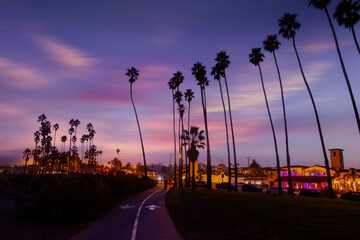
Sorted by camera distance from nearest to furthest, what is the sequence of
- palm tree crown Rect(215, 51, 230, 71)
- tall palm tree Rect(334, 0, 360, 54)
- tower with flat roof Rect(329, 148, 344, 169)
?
tall palm tree Rect(334, 0, 360, 54)
palm tree crown Rect(215, 51, 230, 71)
tower with flat roof Rect(329, 148, 344, 169)

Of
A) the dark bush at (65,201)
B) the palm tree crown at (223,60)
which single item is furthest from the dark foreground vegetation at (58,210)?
the palm tree crown at (223,60)

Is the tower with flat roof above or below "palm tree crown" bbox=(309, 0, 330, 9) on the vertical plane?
below

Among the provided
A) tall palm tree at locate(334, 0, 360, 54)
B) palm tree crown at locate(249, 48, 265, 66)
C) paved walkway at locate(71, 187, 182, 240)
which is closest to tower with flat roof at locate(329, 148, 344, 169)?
palm tree crown at locate(249, 48, 265, 66)

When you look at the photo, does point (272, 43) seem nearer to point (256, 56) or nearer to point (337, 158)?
point (256, 56)

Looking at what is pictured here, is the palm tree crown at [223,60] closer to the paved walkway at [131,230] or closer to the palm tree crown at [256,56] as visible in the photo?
the palm tree crown at [256,56]

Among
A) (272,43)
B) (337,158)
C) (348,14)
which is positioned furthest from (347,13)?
(337,158)

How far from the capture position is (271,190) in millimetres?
47281

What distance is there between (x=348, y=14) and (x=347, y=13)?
162mm

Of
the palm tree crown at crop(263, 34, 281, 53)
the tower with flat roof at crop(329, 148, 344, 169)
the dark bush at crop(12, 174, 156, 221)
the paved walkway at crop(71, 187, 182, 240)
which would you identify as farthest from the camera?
the tower with flat roof at crop(329, 148, 344, 169)

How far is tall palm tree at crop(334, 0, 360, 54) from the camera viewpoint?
99.5 ft

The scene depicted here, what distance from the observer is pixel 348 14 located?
30.7 metres

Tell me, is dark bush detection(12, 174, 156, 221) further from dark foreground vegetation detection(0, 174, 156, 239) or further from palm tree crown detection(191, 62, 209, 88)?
palm tree crown detection(191, 62, 209, 88)

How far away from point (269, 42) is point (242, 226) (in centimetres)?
3973

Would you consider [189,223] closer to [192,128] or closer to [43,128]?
[192,128]
